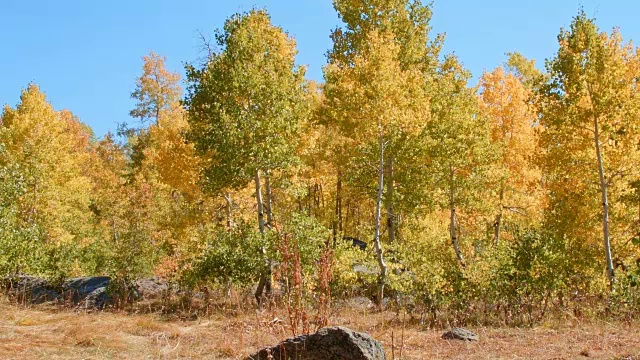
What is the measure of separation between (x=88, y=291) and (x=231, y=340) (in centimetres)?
951

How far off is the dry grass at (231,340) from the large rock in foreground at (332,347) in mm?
270

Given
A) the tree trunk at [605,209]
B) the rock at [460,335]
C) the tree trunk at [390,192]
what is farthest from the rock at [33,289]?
the tree trunk at [605,209]

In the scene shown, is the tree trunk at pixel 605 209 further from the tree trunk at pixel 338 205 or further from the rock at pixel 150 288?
the rock at pixel 150 288

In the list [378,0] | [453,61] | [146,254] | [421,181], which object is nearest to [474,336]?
[421,181]

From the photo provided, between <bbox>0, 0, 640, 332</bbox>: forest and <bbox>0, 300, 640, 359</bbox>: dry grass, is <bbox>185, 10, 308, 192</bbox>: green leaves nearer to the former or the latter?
<bbox>0, 0, 640, 332</bbox>: forest

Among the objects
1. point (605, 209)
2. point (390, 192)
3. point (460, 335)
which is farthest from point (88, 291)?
point (605, 209)

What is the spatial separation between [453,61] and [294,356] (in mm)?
16259

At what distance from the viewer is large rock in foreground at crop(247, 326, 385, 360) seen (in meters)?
6.27

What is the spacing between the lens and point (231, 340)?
931 centimetres

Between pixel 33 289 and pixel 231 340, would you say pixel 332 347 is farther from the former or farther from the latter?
pixel 33 289

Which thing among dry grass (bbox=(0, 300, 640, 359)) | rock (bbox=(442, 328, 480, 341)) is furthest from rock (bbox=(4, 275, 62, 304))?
rock (bbox=(442, 328, 480, 341))

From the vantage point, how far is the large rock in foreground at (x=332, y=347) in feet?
20.6

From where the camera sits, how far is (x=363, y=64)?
14836 mm

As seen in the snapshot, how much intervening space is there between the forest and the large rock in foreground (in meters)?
4.50
